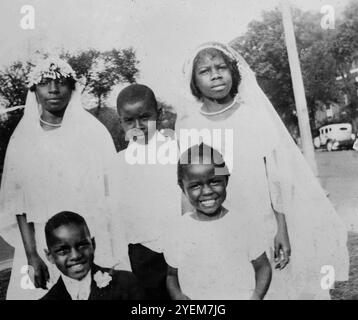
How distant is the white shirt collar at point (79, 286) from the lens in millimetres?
3010

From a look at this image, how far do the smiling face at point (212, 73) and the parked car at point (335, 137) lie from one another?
69cm

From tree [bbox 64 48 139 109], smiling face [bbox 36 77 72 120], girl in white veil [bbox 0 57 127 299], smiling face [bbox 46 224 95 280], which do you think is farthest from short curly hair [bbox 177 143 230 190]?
smiling face [bbox 36 77 72 120]

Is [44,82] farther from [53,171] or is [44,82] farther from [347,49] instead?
[347,49]

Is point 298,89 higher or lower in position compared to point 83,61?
lower

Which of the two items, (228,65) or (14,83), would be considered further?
(14,83)

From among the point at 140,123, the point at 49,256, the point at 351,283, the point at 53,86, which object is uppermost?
the point at 53,86

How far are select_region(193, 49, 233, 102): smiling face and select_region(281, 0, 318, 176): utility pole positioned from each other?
424 millimetres

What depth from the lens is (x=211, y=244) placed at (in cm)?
291

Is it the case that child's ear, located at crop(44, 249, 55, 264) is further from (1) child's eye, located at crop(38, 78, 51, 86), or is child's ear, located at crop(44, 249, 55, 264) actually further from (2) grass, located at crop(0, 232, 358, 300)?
(2) grass, located at crop(0, 232, 358, 300)

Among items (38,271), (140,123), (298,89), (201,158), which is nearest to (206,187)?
(201,158)

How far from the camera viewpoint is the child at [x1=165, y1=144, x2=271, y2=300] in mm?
2906

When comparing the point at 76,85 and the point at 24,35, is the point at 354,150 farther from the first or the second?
the point at 24,35

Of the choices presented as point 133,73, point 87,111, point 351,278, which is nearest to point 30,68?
point 87,111

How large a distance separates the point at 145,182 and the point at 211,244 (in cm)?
57
